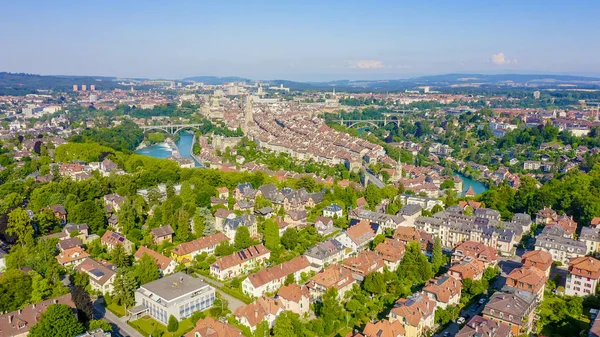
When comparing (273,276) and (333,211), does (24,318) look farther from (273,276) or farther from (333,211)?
(333,211)

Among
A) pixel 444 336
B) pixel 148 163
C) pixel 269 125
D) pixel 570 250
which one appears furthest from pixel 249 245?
pixel 269 125

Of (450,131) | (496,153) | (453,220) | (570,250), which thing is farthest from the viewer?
(450,131)

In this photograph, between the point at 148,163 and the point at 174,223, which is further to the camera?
the point at 148,163

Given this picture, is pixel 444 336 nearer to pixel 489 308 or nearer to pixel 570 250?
pixel 489 308

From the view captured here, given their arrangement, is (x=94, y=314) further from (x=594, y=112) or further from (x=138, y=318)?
(x=594, y=112)

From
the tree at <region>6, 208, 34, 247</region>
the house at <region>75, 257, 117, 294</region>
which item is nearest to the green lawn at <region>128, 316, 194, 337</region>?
the house at <region>75, 257, 117, 294</region>

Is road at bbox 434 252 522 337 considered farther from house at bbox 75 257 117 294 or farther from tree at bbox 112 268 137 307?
house at bbox 75 257 117 294

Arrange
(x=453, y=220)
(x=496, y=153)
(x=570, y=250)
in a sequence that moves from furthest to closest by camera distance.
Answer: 1. (x=496, y=153)
2. (x=453, y=220)
3. (x=570, y=250)
